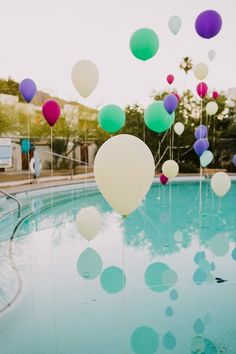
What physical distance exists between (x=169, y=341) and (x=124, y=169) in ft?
5.20

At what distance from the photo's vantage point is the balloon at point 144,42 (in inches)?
202

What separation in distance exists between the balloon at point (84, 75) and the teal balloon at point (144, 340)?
10.9 ft

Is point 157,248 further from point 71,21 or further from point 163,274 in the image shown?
point 71,21

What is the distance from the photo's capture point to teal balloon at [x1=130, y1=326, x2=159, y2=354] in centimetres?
326

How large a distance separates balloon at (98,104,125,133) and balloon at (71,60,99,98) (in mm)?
467

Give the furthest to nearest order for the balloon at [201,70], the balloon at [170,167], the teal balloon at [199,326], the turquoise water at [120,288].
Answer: the balloon at [170,167] < the balloon at [201,70] < the teal balloon at [199,326] < the turquoise water at [120,288]

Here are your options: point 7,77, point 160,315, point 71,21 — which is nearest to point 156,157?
point 71,21

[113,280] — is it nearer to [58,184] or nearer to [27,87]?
[27,87]

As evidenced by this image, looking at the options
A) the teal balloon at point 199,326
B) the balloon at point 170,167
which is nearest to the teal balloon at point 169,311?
the teal balloon at point 199,326

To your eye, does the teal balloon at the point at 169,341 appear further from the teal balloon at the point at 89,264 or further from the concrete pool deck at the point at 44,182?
the concrete pool deck at the point at 44,182

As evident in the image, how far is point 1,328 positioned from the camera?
3518 mm

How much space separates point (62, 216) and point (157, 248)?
12.0ft

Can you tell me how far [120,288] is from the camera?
4.70 metres

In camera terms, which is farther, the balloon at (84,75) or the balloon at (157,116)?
the balloon at (157,116)
